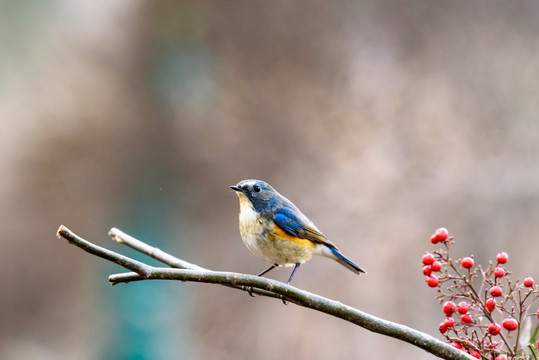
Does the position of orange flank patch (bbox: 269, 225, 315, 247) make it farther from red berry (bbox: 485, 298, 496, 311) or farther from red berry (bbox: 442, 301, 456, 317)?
red berry (bbox: 485, 298, 496, 311)

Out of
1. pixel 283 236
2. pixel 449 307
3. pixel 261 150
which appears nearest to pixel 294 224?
pixel 283 236

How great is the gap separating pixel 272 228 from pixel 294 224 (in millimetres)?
107

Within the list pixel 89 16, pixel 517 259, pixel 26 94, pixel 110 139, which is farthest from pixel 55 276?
pixel 517 259

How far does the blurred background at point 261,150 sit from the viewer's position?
14.5 feet

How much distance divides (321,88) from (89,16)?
202 centimetres

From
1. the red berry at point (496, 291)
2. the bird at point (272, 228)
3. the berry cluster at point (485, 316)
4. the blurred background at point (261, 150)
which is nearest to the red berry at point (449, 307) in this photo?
the berry cluster at point (485, 316)

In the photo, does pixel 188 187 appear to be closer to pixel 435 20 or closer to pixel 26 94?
pixel 26 94

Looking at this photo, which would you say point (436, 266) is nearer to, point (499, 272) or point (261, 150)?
point (499, 272)

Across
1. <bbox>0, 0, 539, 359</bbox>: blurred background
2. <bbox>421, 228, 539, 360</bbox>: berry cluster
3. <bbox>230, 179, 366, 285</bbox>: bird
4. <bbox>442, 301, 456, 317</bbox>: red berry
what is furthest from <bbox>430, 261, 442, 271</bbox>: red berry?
<bbox>0, 0, 539, 359</bbox>: blurred background

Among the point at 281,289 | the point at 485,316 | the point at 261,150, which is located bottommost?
the point at 281,289

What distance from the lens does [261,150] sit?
4.74 metres

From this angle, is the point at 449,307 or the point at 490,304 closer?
the point at 490,304

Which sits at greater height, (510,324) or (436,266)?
(436,266)

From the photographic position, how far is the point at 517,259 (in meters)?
4.63
